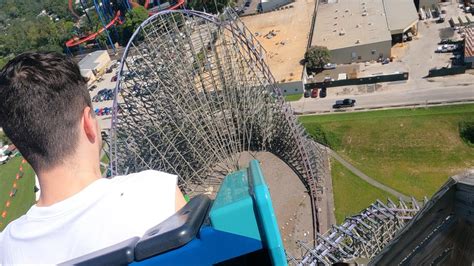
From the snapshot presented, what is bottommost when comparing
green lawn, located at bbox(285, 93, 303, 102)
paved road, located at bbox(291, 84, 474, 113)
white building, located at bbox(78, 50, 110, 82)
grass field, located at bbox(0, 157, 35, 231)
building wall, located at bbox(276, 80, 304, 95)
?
grass field, located at bbox(0, 157, 35, 231)

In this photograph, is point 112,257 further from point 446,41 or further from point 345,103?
point 446,41

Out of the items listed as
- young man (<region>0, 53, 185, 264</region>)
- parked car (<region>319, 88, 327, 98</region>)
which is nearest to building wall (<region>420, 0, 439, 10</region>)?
parked car (<region>319, 88, 327, 98</region>)

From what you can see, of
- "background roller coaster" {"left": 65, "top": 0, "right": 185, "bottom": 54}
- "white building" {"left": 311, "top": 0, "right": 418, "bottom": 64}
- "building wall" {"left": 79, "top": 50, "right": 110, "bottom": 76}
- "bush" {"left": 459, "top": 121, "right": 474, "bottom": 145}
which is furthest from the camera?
"background roller coaster" {"left": 65, "top": 0, "right": 185, "bottom": 54}

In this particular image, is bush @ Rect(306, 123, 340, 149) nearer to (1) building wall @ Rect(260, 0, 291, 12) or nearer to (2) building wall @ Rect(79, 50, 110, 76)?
(1) building wall @ Rect(260, 0, 291, 12)

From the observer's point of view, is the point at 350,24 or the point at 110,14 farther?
the point at 110,14

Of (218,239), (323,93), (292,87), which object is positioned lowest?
(323,93)

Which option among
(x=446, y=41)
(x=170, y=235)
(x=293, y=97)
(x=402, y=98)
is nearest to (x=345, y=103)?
(x=402, y=98)

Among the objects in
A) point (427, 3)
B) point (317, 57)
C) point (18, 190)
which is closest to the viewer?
point (18, 190)
